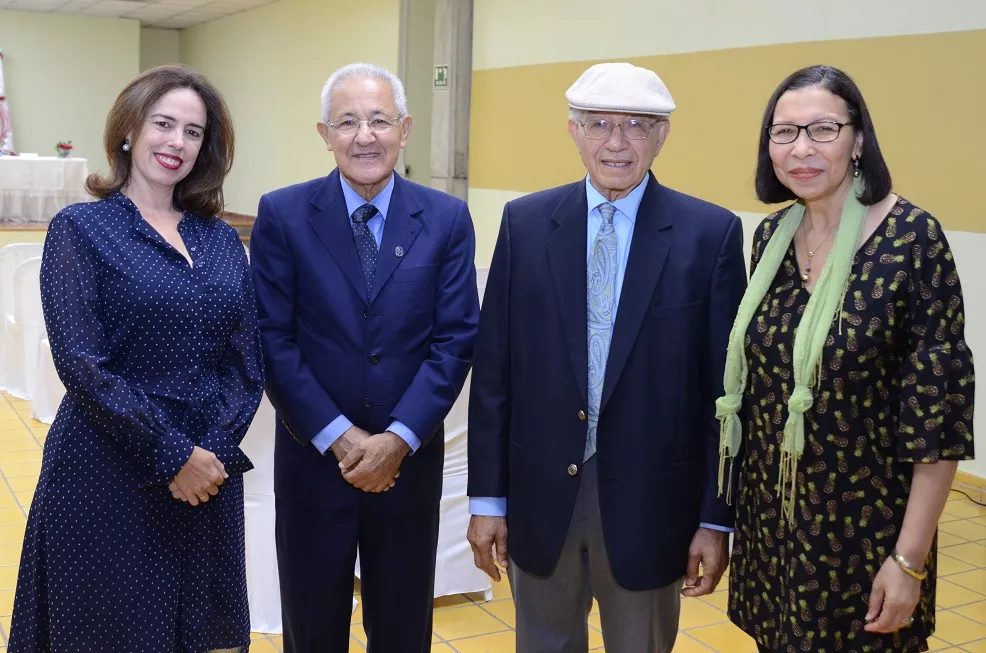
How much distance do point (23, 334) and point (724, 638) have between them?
4.98 meters

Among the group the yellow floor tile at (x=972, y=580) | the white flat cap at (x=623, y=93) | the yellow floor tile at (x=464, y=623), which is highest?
the white flat cap at (x=623, y=93)

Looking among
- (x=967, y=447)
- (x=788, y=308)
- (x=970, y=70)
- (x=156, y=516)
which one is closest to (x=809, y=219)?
(x=788, y=308)

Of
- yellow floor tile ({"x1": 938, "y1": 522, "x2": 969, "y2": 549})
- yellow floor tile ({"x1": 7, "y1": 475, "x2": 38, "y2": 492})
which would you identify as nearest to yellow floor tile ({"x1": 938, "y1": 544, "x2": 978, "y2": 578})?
yellow floor tile ({"x1": 938, "y1": 522, "x2": 969, "y2": 549})

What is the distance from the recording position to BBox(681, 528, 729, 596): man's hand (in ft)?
6.87

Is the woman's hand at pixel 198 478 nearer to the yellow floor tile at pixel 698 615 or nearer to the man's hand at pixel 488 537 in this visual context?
the man's hand at pixel 488 537

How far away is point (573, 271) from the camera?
6.90 ft

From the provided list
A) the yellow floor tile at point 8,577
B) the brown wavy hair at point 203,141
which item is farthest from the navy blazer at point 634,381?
the yellow floor tile at point 8,577

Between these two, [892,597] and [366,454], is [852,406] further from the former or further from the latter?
[366,454]

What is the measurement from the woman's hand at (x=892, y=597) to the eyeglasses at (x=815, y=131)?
781 mm

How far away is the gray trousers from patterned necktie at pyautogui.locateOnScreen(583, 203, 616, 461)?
12 cm

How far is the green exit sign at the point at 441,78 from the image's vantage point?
10.3 metres

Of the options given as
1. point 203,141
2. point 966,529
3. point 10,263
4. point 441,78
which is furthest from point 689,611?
point 441,78

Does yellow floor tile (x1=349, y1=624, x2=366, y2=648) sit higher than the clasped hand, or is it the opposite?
the clasped hand

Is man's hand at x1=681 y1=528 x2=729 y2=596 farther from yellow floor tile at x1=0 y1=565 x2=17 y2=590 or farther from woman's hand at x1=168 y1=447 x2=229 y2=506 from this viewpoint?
yellow floor tile at x1=0 y1=565 x2=17 y2=590
